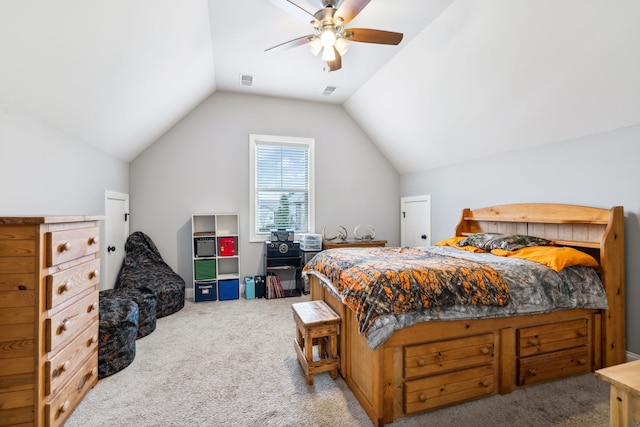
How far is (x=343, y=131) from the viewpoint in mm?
5297

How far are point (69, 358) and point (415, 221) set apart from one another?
15.1 ft

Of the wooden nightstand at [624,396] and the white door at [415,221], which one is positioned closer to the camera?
the wooden nightstand at [624,396]

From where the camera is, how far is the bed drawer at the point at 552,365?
2180 mm

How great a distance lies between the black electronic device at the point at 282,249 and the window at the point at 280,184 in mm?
378

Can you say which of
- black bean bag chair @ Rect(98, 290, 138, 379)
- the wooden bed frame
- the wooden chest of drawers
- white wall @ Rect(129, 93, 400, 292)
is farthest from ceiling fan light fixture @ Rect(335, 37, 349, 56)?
black bean bag chair @ Rect(98, 290, 138, 379)

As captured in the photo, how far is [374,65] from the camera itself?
3.81 metres

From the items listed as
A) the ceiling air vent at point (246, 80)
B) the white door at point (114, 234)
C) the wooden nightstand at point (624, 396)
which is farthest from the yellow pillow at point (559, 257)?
the white door at point (114, 234)

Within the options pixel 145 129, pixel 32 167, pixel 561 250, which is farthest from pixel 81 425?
pixel 561 250

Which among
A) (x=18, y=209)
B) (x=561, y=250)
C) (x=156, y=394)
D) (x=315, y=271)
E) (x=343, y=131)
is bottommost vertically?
(x=156, y=394)

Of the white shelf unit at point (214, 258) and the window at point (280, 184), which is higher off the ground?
the window at point (280, 184)

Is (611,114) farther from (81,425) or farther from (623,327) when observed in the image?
(81,425)

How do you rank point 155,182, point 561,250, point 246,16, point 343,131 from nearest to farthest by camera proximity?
point 561,250 < point 246,16 < point 155,182 < point 343,131

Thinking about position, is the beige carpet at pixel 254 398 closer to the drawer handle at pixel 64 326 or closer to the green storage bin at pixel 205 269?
the drawer handle at pixel 64 326

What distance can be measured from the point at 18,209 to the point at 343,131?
168 inches
